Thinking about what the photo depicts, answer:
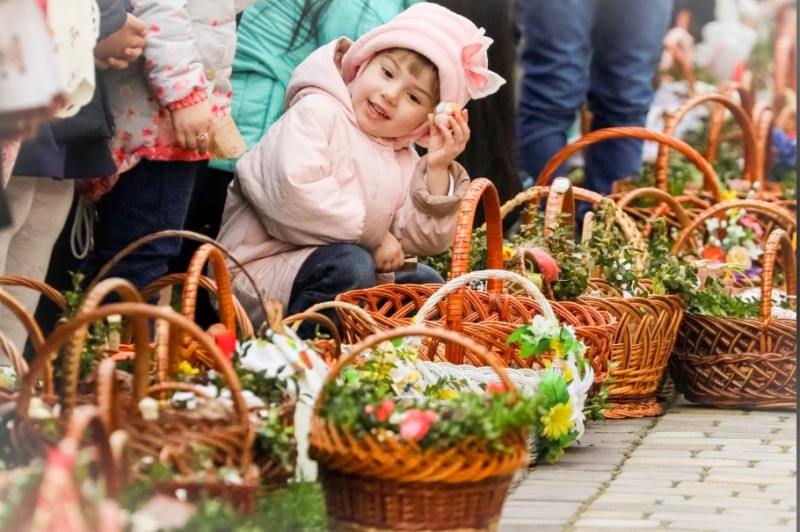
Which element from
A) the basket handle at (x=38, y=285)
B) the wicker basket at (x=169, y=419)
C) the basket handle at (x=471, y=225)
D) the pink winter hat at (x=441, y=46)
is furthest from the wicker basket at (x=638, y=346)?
the wicker basket at (x=169, y=419)

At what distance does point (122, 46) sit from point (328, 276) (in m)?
0.92

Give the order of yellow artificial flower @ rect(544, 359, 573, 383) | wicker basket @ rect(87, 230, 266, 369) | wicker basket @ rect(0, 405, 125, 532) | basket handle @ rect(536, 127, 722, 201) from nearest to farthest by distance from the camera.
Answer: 1. wicker basket @ rect(0, 405, 125, 532)
2. wicker basket @ rect(87, 230, 266, 369)
3. yellow artificial flower @ rect(544, 359, 573, 383)
4. basket handle @ rect(536, 127, 722, 201)

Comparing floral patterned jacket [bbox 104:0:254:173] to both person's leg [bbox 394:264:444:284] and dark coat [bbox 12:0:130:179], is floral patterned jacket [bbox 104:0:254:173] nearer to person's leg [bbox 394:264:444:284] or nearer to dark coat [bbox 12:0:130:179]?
dark coat [bbox 12:0:130:179]

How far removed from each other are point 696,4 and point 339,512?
23.7 feet

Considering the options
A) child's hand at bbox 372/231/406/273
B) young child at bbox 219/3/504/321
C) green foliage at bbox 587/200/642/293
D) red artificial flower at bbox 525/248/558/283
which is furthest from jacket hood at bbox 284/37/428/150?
green foliage at bbox 587/200/642/293

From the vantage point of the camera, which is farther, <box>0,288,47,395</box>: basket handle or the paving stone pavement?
the paving stone pavement

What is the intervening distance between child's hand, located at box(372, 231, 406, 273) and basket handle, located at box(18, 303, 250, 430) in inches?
75.2

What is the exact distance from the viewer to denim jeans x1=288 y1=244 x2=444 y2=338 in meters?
4.30

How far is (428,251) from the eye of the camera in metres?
4.64

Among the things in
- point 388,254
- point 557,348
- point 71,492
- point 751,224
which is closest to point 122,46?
point 388,254

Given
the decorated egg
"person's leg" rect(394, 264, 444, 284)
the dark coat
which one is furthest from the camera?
"person's leg" rect(394, 264, 444, 284)

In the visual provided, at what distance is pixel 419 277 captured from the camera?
4738mm

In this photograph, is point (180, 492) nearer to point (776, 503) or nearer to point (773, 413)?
point (776, 503)

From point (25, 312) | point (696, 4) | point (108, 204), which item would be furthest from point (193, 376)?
point (696, 4)
